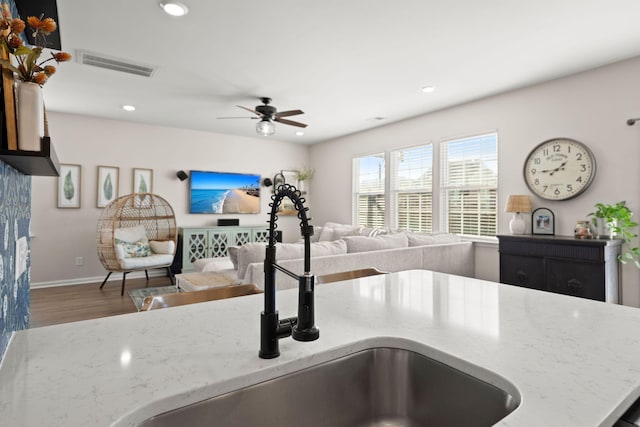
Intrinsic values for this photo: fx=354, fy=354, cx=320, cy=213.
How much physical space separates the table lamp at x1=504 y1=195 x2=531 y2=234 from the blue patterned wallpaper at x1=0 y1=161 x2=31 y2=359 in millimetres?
4103

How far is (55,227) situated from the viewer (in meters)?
5.16

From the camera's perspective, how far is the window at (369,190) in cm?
602

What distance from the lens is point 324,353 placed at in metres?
0.80

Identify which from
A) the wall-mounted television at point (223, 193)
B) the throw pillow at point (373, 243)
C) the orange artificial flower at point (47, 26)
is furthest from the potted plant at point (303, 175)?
the orange artificial flower at point (47, 26)

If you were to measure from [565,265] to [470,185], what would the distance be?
167 cm

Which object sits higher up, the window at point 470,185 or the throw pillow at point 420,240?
the window at point 470,185

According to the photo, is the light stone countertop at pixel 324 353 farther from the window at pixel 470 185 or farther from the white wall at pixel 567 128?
the window at pixel 470 185

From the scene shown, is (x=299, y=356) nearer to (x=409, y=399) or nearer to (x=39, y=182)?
(x=409, y=399)

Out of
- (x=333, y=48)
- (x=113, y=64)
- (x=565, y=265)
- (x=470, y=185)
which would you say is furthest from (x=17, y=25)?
(x=470, y=185)

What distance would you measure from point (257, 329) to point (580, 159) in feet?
12.9

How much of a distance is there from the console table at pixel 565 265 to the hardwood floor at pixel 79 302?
411 centimetres

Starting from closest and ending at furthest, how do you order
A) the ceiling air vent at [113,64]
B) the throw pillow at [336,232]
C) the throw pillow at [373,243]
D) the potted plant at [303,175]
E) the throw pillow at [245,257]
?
1. the throw pillow at [245,257]
2. the ceiling air vent at [113,64]
3. the throw pillow at [373,243]
4. the throw pillow at [336,232]
5. the potted plant at [303,175]

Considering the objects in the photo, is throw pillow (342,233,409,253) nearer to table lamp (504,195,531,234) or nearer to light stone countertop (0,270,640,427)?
table lamp (504,195,531,234)

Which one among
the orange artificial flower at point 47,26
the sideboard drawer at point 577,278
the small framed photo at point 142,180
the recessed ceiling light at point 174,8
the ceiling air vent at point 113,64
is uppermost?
the ceiling air vent at point 113,64
